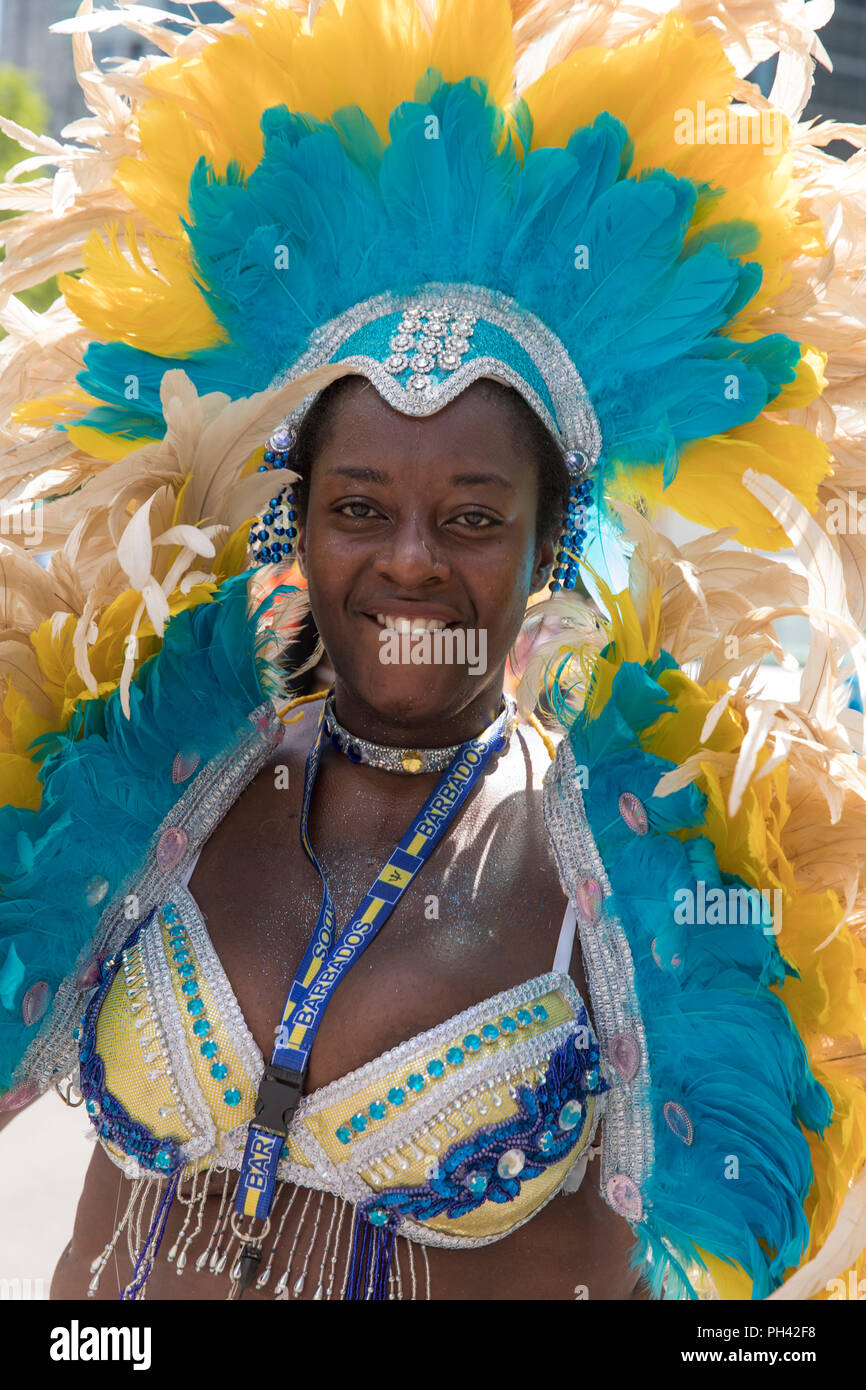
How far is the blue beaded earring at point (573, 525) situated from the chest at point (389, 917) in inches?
13.5

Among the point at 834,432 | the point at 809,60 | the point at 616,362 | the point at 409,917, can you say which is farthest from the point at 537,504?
the point at 809,60

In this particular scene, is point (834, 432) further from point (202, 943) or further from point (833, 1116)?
point (202, 943)

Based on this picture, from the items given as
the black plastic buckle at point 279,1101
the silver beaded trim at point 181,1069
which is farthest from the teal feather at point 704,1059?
the silver beaded trim at point 181,1069

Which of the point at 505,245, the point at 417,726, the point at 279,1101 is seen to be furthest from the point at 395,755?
the point at 505,245

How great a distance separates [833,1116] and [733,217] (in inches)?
49.5

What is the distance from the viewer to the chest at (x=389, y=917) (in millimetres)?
1802

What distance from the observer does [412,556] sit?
176 centimetres

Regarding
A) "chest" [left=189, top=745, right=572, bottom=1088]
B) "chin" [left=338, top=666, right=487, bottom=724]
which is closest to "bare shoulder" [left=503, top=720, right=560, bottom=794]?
"chest" [left=189, top=745, right=572, bottom=1088]

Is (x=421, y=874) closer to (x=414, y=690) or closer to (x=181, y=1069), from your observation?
(x=414, y=690)

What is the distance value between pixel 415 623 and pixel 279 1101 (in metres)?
0.66

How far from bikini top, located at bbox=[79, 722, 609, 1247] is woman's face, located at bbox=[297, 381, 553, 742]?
1.36 ft
